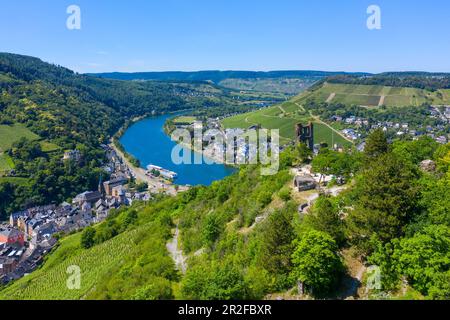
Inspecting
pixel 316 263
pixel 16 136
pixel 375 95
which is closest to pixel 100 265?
pixel 316 263

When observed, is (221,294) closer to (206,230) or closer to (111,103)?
(206,230)

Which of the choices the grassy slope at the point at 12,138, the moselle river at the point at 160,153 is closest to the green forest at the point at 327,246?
the moselle river at the point at 160,153

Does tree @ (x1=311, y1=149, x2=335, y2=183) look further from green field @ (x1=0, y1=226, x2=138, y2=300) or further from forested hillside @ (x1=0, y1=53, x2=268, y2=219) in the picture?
forested hillside @ (x1=0, y1=53, x2=268, y2=219)

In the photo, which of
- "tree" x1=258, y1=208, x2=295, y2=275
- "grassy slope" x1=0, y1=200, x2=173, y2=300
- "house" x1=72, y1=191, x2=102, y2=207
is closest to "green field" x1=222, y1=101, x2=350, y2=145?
"house" x1=72, y1=191, x2=102, y2=207

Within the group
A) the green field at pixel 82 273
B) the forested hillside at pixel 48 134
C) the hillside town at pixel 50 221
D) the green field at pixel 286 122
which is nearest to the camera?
the green field at pixel 82 273

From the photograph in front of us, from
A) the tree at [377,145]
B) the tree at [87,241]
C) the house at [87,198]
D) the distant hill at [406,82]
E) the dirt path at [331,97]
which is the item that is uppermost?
the distant hill at [406,82]

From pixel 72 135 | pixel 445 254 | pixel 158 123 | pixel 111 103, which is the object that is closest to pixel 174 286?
pixel 445 254

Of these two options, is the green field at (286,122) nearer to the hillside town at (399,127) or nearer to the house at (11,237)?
the hillside town at (399,127)
